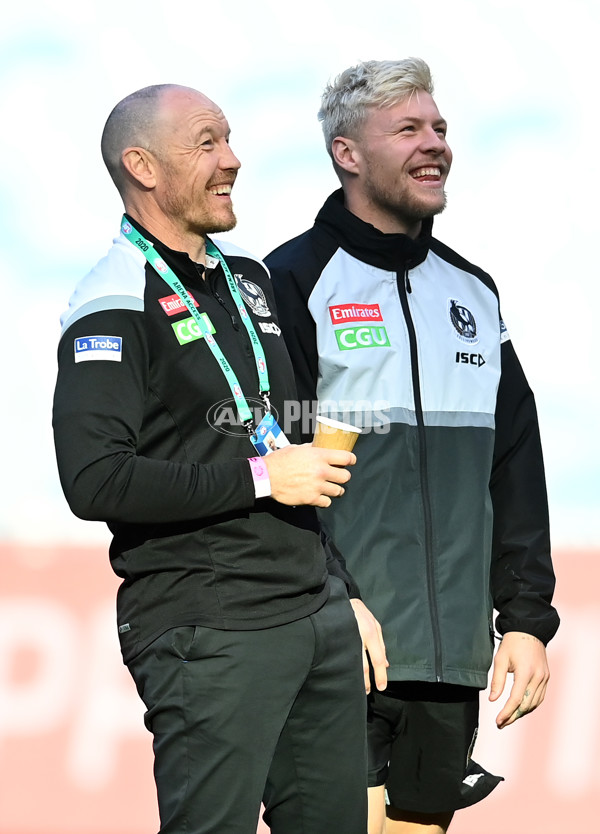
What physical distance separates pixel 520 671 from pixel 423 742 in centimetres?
31

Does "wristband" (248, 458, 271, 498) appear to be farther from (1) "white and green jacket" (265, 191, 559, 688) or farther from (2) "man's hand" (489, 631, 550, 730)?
(2) "man's hand" (489, 631, 550, 730)

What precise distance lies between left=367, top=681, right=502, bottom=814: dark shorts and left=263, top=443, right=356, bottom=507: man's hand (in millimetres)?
898

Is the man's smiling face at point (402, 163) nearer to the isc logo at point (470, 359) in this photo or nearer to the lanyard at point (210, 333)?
the isc logo at point (470, 359)

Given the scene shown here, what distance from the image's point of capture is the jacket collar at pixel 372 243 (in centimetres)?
316

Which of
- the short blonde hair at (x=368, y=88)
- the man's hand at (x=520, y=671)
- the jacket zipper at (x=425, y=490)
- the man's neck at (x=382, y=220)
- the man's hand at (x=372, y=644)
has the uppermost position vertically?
the short blonde hair at (x=368, y=88)

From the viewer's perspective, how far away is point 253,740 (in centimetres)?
239

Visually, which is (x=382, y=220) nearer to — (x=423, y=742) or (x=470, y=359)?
(x=470, y=359)

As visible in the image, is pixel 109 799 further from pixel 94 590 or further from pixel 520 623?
pixel 520 623

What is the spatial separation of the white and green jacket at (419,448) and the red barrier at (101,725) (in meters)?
1.85

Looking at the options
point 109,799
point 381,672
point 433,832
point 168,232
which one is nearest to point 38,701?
point 109,799

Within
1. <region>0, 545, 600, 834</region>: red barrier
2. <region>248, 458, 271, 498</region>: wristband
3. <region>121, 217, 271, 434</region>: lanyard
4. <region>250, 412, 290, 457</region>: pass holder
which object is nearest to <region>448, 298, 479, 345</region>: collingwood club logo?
<region>121, 217, 271, 434</region>: lanyard

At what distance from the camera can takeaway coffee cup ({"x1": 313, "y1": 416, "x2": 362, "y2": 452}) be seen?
239 centimetres

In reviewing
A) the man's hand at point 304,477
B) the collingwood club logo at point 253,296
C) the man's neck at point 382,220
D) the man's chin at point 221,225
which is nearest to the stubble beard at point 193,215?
the man's chin at point 221,225

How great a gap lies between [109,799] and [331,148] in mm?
2807
